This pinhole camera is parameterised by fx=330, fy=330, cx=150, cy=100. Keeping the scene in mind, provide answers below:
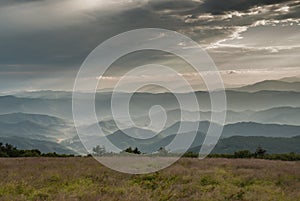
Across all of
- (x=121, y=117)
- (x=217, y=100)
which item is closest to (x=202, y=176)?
(x=217, y=100)

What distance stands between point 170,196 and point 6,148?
42171 mm

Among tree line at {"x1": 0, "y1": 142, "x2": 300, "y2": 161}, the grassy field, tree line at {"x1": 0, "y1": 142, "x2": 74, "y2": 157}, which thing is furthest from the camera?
tree line at {"x1": 0, "y1": 142, "x2": 74, "y2": 157}

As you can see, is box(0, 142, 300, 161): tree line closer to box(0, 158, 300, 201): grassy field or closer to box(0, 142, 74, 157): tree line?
box(0, 142, 74, 157): tree line

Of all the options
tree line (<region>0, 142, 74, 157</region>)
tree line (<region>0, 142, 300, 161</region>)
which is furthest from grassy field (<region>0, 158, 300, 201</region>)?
tree line (<region>0, 142, 74, 157</region>)

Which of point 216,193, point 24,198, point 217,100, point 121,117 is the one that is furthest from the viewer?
point 121,117

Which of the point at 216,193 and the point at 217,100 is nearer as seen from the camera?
the point at 216,193

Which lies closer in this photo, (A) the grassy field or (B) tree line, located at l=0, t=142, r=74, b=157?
(A) the grassy field

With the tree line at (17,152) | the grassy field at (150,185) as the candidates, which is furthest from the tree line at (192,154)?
the grassy field at (150,185)

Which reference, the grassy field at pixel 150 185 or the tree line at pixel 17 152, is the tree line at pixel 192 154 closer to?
the tree line at pixel 17 152

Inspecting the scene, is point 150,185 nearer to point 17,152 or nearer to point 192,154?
point 192,154

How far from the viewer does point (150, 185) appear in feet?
53.6

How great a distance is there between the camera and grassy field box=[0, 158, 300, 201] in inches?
526

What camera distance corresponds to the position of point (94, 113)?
18.3 metres

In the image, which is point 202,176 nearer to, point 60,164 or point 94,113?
point 94,113
